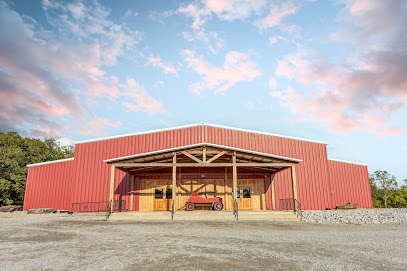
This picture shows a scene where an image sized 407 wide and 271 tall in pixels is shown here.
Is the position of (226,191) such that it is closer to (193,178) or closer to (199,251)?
(193,178)

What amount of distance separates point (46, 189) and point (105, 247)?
1767 cm

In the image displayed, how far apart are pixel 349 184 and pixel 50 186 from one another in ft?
82.7

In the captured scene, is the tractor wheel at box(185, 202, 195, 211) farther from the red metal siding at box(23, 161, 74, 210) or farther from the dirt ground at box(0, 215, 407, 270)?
the red metal siding at box(23, 161, 74, 210)

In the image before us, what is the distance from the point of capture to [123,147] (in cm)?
2222

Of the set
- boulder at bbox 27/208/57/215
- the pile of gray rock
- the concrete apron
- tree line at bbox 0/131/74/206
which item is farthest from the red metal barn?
tree line at bbox 0/131/74/206

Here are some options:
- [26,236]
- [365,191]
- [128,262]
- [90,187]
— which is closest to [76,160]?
[90,187]

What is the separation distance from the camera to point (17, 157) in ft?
111

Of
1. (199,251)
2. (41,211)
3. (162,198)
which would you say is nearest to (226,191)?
(162,198)

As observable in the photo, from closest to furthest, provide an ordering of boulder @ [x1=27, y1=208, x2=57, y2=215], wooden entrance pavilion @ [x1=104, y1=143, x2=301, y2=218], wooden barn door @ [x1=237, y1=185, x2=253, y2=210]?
wooden entrance pavilion @ [x1=104, y1=143, x2=301, y2=218]
boulder @ [x1=27, y1=208, x2=57, y2=215]
wooden barn door @ [x1=237, y1=185, x2=253, y2=210]

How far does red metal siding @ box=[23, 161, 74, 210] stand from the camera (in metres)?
22.0

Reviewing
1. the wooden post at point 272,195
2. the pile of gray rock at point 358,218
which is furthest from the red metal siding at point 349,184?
the wooden post at point 272,195

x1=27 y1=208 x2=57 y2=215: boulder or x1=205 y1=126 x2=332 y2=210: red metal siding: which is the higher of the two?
x1=205 y1=126 x2=332 y2=210: red metal siding

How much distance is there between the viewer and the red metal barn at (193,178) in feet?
69.8

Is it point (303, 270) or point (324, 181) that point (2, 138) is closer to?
point (324, 181)
